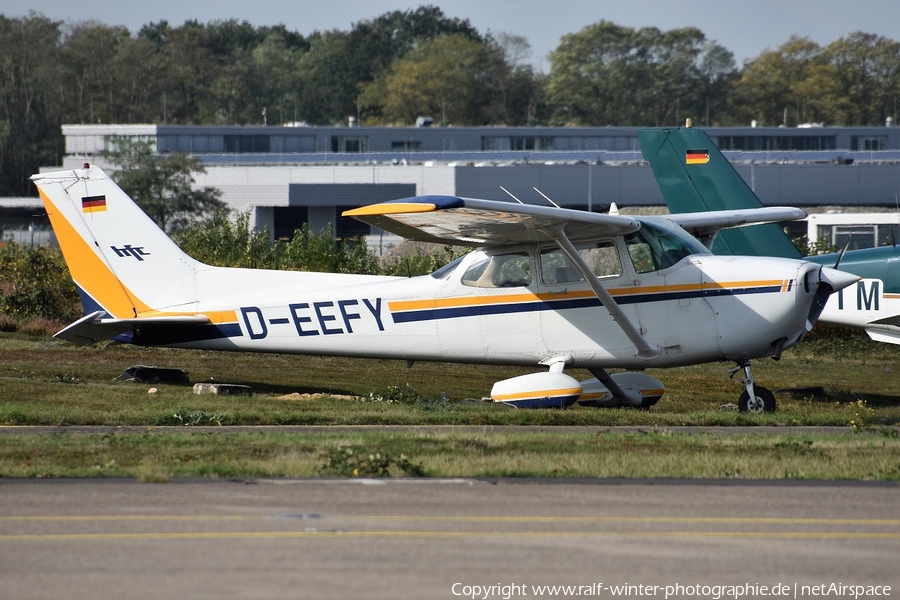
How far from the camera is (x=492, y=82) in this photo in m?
120

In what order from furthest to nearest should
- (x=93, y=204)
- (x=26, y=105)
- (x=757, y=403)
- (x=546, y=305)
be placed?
1. (x=26, y=105)
2. (x=93, y=204)
3. (x=546, y=305)
4. (x=757, y=403)

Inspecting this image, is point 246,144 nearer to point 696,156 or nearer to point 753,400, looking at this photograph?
point 696,156

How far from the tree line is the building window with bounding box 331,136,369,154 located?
34.2 m

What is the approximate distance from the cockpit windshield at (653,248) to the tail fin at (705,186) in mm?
5148

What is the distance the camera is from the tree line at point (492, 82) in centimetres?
10900

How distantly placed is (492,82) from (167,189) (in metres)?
64.5

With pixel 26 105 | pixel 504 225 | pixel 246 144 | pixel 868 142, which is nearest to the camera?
pixel 504 225

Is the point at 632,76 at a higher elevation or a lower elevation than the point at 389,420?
higher

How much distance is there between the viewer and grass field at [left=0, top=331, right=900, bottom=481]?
30.1 feet

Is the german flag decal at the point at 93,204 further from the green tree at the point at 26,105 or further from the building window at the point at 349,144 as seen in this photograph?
the green tree at the point at 26,105

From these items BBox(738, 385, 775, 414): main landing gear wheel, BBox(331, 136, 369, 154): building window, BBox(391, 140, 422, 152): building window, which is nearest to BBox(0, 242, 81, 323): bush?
BBox(738, 385, 775, 414): main landing gear wheel

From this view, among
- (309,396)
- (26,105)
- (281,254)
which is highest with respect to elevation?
(26,105)

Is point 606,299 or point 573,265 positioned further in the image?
point 573,265

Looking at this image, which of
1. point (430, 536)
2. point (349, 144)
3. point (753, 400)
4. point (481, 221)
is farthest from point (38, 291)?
point (349, 144)
